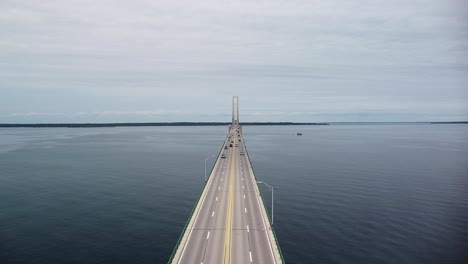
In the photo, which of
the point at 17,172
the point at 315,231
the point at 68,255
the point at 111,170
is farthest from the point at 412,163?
the point at 17,172

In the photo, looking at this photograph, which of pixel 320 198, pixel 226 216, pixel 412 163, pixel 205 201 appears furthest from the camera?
pixel 412 163

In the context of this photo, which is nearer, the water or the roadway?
the roadway

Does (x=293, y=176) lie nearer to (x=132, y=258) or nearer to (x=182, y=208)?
(x=182, y=208)

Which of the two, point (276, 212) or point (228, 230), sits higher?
point (228, 230)

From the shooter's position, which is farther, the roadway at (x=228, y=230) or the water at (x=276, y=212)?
the water at (x=276, y=212)

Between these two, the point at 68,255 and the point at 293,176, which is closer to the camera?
the point at 68,255

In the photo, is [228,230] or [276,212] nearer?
[228,230]

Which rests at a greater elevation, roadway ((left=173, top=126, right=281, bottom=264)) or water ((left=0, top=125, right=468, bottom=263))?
roadway ((left=173, top=126, right=281, bottom=264))

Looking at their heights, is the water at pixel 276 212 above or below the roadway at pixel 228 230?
below
